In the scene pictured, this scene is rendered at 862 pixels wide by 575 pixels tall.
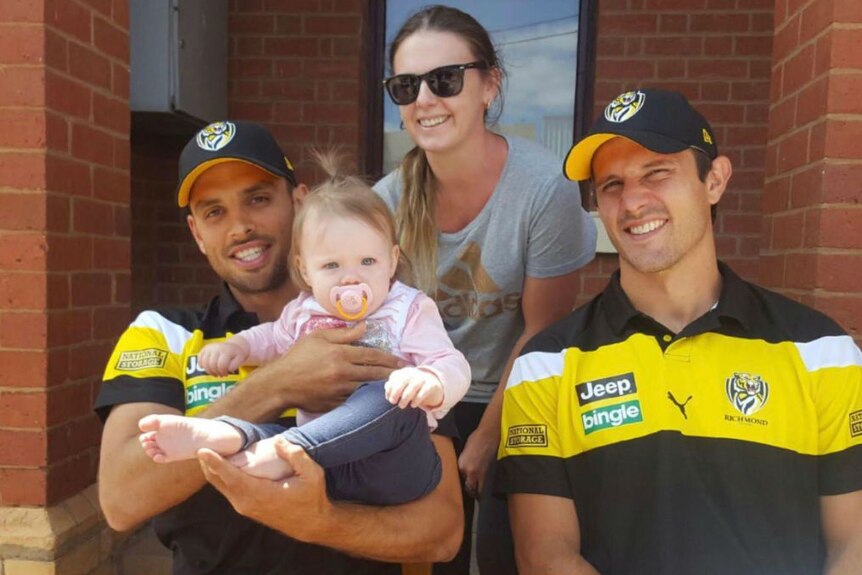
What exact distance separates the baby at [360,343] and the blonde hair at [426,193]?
35 centimetres

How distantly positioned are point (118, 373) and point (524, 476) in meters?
1.08

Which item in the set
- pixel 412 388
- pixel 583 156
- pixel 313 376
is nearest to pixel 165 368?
pixel 313 376

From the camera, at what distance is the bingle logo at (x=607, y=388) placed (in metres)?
1.85

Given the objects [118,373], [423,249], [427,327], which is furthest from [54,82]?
[427,327]

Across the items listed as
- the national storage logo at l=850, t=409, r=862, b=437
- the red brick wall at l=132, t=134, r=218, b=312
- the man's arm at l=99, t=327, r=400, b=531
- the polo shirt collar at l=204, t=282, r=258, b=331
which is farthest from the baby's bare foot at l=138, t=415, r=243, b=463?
the red brick wall at l=132, t=134, r=218, b=312

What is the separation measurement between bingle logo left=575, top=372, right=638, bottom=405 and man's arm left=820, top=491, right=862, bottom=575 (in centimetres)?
52

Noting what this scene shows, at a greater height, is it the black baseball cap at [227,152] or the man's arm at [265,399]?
the black baseball cap at [227,152]

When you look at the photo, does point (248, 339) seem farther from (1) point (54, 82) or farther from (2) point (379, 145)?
(2) point (379, 145)

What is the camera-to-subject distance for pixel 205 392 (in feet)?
6.26

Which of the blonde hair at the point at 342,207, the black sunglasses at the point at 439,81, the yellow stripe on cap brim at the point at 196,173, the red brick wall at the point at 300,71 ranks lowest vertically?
the blonde hair at the point at 342,207

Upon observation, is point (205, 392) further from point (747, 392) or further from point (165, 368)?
point (747, 392)

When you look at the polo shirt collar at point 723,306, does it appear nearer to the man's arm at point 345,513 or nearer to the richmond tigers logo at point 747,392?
the richmond tigers logo at point 747,392

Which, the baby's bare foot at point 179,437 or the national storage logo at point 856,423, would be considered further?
the national storage logo at point 856,423

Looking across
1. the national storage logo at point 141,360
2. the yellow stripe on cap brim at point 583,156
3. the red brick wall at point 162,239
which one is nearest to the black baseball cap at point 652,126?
the yellow stripe on cap brim at point 583,156
